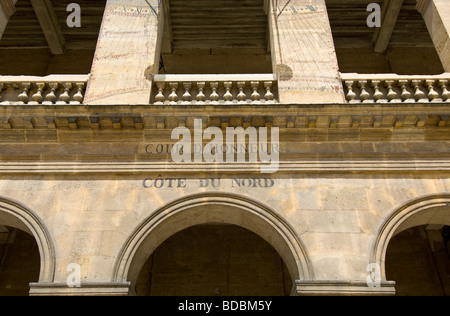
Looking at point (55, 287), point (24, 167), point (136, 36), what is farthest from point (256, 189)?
point (136, 36)

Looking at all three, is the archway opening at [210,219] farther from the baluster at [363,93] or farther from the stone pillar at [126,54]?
the baluster at [363,93]

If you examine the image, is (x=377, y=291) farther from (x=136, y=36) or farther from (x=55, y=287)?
(x=136, y=36)

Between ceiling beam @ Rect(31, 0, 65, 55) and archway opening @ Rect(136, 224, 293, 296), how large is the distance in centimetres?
710

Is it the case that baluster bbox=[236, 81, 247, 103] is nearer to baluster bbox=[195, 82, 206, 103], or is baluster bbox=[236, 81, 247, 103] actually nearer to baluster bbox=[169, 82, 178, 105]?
baluster bbox=[195, 82, 206, 103]

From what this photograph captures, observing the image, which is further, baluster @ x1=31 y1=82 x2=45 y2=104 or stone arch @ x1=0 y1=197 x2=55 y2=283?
baluster @ x1=31 y1=82 x2=45 y2=104

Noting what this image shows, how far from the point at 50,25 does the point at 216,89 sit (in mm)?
7024

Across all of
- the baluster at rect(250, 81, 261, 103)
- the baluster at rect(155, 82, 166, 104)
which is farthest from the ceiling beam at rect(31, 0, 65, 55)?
the baluster at rect(250, 81, 261, 103)

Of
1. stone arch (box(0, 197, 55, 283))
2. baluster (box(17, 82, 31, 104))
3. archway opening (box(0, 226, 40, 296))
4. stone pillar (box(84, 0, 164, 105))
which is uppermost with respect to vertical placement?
stone pillar (box(84, 0, 164, 105))

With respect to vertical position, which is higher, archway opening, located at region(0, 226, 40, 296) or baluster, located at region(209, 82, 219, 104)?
baluster, located at region(209, 82, 219, 104)

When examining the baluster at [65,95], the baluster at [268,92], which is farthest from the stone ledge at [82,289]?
the baluster at [268,92]

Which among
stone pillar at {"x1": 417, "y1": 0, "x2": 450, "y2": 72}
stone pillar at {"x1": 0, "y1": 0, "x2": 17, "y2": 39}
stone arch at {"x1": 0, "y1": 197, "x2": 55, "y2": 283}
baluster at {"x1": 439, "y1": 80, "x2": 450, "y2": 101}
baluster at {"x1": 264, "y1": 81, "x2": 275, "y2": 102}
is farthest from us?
stone pillar at {"x1": 0, "y1": 0, "x2": 17, "y2": 39}

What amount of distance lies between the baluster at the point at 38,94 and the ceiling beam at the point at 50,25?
5229mm

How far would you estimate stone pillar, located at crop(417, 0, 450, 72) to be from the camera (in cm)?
888

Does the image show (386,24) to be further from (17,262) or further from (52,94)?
(17,262)
